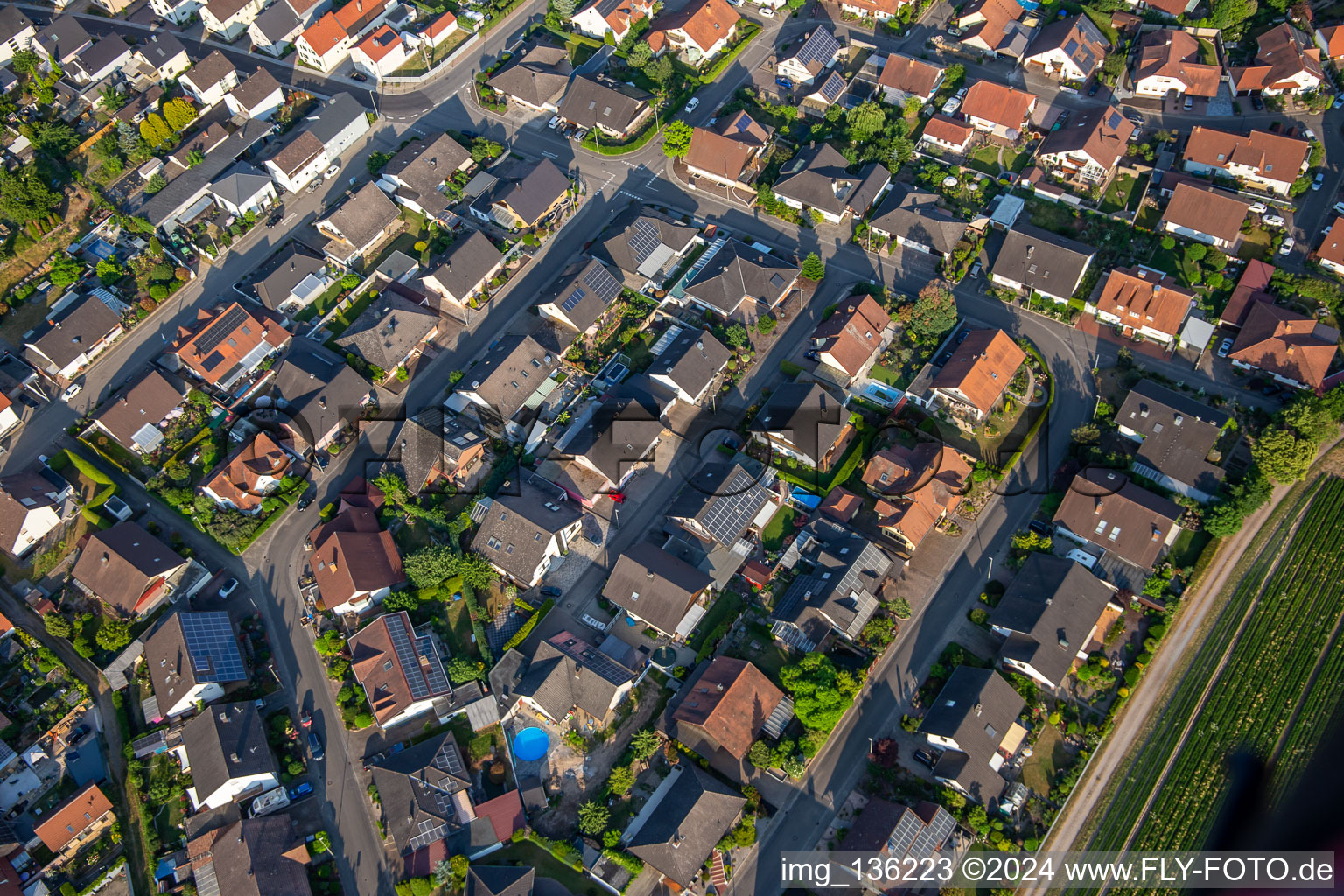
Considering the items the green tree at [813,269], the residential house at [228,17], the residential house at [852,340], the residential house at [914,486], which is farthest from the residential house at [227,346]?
the residential house at [914,486]

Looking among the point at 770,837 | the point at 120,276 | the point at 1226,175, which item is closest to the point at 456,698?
the point at 770,837

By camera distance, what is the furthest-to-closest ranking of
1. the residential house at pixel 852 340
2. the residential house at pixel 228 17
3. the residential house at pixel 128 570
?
1. the residential house at pixel 228 17
2. the residential house at pixel 852 340
3. the residential house at pixel 128 570

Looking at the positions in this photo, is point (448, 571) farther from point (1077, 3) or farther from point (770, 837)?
point (1077, 3)

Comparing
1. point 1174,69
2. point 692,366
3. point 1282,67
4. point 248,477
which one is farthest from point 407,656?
point 1282,67

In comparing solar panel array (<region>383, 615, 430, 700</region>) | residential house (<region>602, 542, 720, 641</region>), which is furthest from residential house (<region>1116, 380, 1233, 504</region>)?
solar panel array (<region>383, 615, 430, 700</region>)

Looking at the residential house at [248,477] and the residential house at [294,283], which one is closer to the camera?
the residential house at [248,477]

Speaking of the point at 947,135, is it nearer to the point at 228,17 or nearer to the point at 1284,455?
the point at 1284,455

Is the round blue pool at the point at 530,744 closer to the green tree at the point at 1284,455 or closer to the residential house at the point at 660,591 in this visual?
the residential house at the point at 660,591
